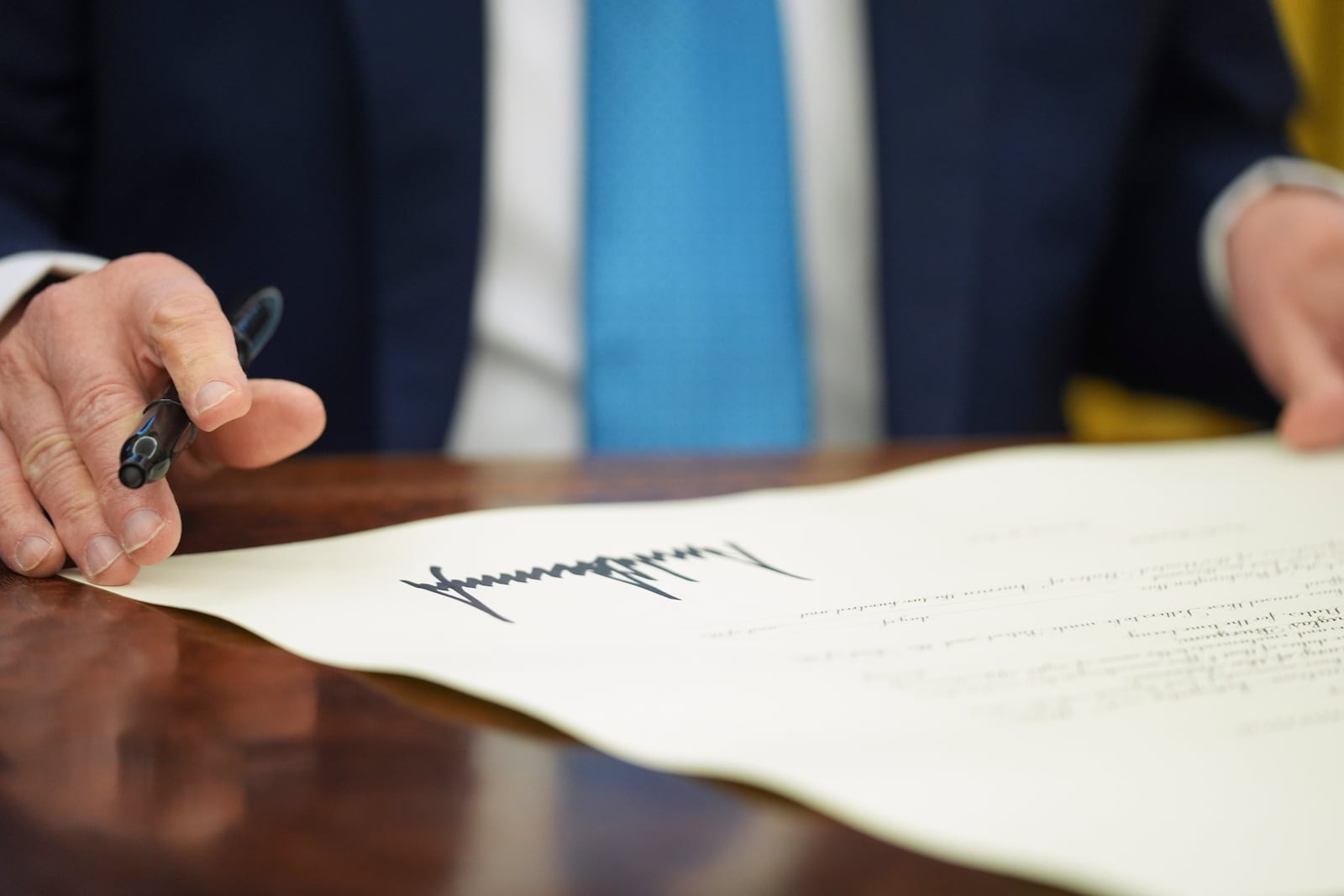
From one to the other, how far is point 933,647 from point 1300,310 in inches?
19.0

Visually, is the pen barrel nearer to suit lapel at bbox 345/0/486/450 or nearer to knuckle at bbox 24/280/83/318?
knuckle at bbox 24/280/83/318

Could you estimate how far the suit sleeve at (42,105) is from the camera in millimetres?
702

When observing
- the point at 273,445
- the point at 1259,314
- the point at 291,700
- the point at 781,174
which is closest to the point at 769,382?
the point at 781,174

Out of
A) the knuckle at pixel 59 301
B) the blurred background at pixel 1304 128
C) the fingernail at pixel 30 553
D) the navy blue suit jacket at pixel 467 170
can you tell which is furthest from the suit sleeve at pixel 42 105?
the blurred background at pixel 1304 128

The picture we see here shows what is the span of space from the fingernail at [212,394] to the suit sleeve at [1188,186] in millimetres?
692

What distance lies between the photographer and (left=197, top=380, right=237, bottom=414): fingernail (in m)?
0.32

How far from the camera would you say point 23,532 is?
33cm

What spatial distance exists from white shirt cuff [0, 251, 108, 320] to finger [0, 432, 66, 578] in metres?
0.11

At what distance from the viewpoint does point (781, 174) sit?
782mm

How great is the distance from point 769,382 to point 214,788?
2.03ft

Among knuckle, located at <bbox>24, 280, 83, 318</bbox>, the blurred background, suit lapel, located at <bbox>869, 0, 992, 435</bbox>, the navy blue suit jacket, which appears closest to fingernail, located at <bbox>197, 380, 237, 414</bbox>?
knuckle, located at <bbox>24, 280, 83, 318</bbox>

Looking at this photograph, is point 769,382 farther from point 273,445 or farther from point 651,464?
point 273,445

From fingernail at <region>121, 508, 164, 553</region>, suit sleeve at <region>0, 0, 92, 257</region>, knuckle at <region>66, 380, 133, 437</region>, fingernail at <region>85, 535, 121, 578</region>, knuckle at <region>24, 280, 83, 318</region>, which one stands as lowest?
fingernail at <region>85, 535, 121, 578</region>

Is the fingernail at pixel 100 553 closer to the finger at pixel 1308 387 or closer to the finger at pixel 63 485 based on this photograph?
the finger at pixel 63 485
